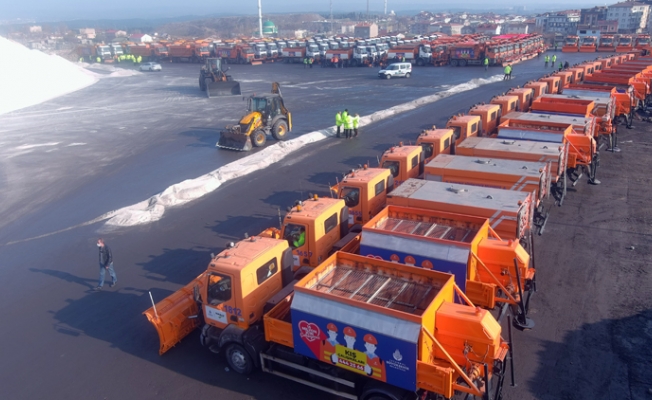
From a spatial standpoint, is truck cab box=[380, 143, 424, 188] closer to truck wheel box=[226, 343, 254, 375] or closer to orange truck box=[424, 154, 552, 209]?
orange truck box=[424, 154, 552, 209]

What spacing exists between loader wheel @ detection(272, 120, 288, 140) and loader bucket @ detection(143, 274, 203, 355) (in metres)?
14.8

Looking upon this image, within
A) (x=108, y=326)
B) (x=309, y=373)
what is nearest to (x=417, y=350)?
(x=309, y=373)

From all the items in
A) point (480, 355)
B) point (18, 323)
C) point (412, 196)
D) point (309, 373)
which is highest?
point (412, 196)

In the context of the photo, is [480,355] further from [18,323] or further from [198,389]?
[18,323]

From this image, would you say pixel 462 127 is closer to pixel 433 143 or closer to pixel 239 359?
pixel 433 143

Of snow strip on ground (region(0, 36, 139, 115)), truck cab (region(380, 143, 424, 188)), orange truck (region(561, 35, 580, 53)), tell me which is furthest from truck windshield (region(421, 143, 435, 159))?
orange truck (region(561, 35, 580, 53))

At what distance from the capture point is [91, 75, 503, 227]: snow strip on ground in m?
15.2

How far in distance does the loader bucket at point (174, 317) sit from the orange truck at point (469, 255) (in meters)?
3.63

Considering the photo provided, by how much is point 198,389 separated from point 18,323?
496 centimetres

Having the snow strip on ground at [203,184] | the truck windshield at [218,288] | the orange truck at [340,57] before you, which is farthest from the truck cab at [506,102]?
the orange truck at [340,57]

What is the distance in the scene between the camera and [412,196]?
11.2 m

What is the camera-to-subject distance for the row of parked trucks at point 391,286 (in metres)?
6.52

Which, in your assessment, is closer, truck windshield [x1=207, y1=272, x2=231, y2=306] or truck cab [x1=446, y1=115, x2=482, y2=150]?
truck windshield [x1=207, y1=272, x2=231, y2=306]

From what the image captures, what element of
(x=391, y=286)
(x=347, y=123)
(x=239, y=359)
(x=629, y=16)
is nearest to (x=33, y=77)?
(x=347, y=123)
